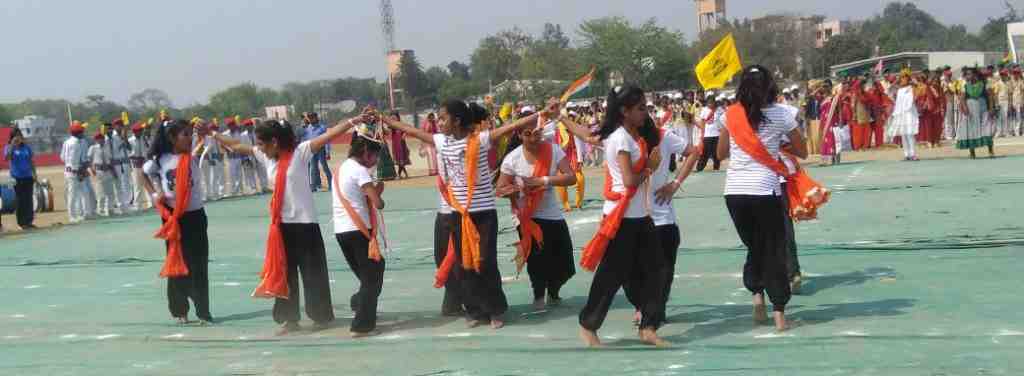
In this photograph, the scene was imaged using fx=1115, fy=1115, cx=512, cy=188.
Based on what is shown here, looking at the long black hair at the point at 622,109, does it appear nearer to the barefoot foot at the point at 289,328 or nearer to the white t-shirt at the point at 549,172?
the white t-shirt at the point at 549,172

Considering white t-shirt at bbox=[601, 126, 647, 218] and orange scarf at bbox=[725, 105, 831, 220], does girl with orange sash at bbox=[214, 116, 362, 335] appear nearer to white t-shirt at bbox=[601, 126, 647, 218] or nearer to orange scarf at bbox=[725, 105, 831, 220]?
white t-shirt at bbox=[601, 126, 647, 218]

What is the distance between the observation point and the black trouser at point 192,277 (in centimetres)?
846

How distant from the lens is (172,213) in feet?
28.1

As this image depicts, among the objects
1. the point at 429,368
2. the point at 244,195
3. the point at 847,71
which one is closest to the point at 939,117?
the point at 244,195

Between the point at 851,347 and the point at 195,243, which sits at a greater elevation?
the point at 195,243

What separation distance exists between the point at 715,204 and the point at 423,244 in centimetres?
420

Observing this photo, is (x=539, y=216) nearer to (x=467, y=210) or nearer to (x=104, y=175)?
(x=467, y=210)

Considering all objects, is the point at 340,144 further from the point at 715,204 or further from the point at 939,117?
the point at 715,204

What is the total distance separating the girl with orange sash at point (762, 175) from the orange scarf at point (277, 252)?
3097 mm

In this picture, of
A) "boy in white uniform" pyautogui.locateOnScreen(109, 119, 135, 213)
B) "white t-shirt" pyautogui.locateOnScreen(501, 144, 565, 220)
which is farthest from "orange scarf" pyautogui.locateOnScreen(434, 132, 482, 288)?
"boy in white uniform" pyautogui.locateOnScreen(109, 119, 135, 213)

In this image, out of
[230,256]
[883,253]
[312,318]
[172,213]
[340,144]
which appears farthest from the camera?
[340,144]

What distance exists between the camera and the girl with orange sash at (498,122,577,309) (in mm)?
8273

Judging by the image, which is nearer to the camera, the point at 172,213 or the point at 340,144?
the point at 172,213

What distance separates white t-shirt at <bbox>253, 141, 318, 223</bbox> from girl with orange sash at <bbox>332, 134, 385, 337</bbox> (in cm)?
26
